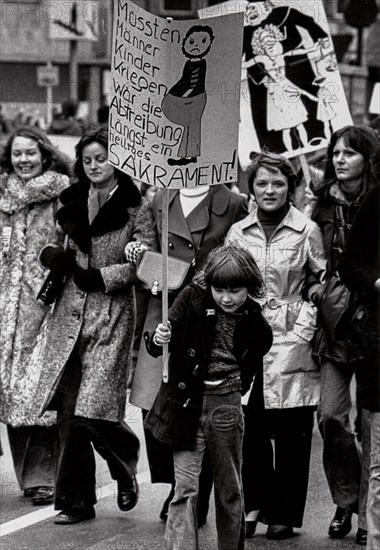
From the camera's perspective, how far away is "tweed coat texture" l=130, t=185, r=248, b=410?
667 cm

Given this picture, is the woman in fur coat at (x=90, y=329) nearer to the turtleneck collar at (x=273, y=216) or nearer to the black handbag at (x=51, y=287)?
the black handbag at (x=51, y=287)

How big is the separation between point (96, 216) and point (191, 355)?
1.38 meters

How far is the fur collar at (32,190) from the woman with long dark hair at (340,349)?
57.6 inches

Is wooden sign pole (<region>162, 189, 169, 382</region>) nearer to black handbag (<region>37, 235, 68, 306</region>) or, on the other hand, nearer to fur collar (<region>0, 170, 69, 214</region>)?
black handbag (<region>37, 235, 68, 306</region>)

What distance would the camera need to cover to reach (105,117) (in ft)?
45.3

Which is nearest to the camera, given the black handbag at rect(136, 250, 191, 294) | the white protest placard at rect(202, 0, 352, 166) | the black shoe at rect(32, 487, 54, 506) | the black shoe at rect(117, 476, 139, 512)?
the black handbag at rect(136, 250, 191, 294)

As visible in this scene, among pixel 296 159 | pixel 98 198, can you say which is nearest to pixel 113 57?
pixel 98 198

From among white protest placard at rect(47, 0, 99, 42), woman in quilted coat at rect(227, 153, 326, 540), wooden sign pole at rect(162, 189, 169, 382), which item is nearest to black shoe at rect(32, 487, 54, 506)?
woman in quilted coat at rect(227, 153, 326, 540)

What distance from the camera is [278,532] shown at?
6.51 m

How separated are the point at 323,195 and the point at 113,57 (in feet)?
5.04

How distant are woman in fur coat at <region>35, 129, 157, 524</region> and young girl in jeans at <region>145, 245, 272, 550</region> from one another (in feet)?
3.34

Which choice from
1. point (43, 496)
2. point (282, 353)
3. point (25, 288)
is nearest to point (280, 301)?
point (282, 353)

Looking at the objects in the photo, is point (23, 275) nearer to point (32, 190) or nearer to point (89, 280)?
point (32, 190)

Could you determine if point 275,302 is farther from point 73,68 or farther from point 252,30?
point 73,68
